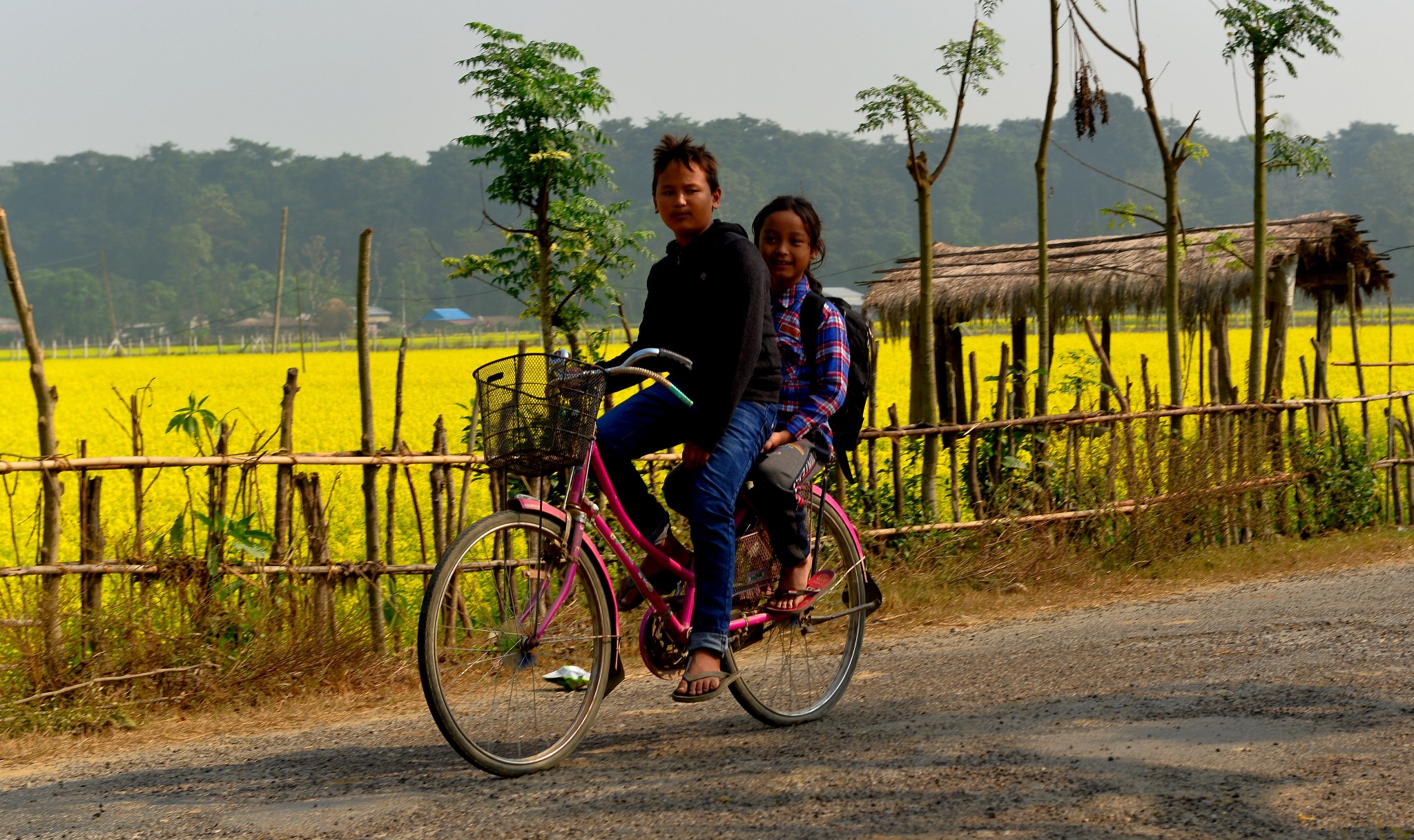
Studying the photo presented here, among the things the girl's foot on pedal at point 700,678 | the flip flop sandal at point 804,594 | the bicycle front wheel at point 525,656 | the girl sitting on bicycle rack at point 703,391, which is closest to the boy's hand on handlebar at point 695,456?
the girl sitting on bicycle rack at point 703,391

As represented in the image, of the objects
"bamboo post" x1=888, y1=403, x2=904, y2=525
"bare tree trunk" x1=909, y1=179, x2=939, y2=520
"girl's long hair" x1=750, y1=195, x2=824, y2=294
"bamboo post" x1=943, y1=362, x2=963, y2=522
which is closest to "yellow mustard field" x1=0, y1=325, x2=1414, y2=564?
"bare tree trunk" x1=909, y1=179, x2=939, y2=520

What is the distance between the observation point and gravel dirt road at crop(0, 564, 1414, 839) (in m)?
2.98

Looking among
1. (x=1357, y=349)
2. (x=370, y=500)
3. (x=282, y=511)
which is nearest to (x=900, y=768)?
(x=370, y=500)

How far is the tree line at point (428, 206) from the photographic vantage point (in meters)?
77.4

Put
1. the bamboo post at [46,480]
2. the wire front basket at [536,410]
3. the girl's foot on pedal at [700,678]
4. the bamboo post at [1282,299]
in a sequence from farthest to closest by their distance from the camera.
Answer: the bamboo post at [1282,299] < the bamboo post at [46,480] < the girl's foot on pedal at [700,678] < the wire front basket at [536,410]

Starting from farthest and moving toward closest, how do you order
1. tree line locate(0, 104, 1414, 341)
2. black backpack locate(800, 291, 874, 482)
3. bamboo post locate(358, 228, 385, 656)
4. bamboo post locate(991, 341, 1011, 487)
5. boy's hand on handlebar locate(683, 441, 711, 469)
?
tree line locate(0, 104, 1414, 341) → bamboo post locate(991, 341, 1011, 487) → bamboo post locate(358, 228, 385, 656) → black backpack locate(800, 291, 874, 482) → boy's hand on handlebar locate(683, 441, 711, 469)

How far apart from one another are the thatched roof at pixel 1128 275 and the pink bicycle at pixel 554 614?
10.3 meters

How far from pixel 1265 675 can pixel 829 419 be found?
5.96ft

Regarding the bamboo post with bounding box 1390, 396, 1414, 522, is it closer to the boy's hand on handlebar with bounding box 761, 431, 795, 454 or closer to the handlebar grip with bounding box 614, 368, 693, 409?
the boy's hand on handlebar with bounding box 761, 431, 795, 454

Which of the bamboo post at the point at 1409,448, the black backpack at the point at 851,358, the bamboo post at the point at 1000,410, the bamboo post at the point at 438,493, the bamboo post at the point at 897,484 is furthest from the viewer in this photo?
the bamboo post at the point at 1409,448

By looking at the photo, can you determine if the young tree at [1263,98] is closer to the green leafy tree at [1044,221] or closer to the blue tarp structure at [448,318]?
the green leafy tree at [1044,221]

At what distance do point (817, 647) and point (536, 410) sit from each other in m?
1.67

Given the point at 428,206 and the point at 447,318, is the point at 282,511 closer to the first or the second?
the point at 447,318

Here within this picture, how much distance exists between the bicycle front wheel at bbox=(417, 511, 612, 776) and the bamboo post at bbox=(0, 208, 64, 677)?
1799 mm
